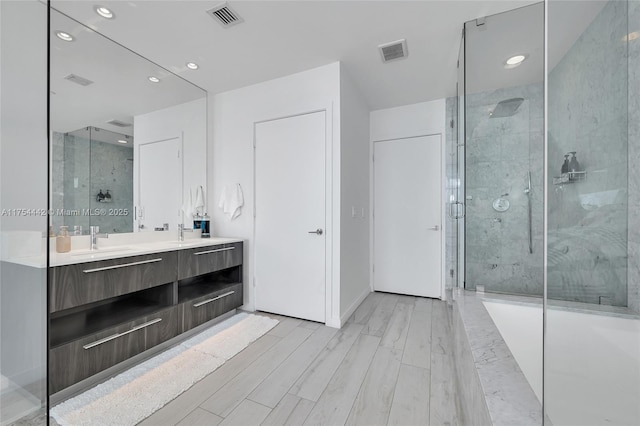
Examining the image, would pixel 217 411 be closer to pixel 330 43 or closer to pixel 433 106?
pixel 330 43

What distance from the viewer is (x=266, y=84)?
2.84 meters

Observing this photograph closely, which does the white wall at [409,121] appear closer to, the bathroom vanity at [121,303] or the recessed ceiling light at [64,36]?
the bathroom vanity at [121,303]

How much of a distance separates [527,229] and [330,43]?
6.97 ft

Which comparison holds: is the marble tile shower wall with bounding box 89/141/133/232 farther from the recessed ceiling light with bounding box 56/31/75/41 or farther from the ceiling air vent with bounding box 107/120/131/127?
the recessed ceiling light with bounding box 56/31/75/41

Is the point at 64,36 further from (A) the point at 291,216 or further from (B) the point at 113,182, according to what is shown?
(A) the point at 291,216

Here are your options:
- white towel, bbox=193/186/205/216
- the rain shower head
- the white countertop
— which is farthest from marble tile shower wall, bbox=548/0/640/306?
white towel, bbox=193/186/205/216

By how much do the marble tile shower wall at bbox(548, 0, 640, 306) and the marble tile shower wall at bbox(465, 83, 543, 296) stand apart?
128 cm

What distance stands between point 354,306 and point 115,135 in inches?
112

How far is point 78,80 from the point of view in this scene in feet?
6.48

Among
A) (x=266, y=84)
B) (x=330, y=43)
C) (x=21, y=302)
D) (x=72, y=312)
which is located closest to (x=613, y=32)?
(x=330, y=43)

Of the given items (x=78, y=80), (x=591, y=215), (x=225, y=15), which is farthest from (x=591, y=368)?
(x=78, y=80)

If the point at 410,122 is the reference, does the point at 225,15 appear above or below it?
above

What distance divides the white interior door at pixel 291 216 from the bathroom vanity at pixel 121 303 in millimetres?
460

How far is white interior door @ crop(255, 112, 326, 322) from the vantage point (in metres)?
2.58
